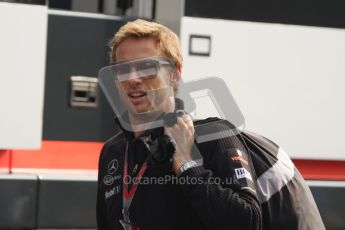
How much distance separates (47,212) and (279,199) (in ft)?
5.40

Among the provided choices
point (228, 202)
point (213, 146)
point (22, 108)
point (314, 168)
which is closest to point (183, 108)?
point (213, 146)

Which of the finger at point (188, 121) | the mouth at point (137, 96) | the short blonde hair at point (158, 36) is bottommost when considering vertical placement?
the finger at point (188, 121)

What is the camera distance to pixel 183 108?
1937 mm

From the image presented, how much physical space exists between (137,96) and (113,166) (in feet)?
0.93

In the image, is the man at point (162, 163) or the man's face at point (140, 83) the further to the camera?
the man's face at point (140, 83)

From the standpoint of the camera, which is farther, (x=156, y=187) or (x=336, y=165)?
(x=336, y=165)

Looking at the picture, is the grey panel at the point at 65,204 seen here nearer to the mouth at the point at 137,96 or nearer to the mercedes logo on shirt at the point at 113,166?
the mercedes logo on shirt at the point at 113,166

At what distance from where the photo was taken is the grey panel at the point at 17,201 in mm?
3252

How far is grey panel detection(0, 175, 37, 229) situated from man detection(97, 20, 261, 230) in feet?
4.00

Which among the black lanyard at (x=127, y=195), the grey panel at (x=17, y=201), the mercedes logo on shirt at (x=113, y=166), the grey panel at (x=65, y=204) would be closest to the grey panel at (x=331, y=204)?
the grey panel at (x=65, y=204)

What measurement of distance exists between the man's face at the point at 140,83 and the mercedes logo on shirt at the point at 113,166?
0.21 m

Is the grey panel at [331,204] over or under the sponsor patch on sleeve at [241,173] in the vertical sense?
under

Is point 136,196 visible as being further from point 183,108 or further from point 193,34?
point 193,34

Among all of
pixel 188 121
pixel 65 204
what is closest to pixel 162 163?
pixel 188 121
